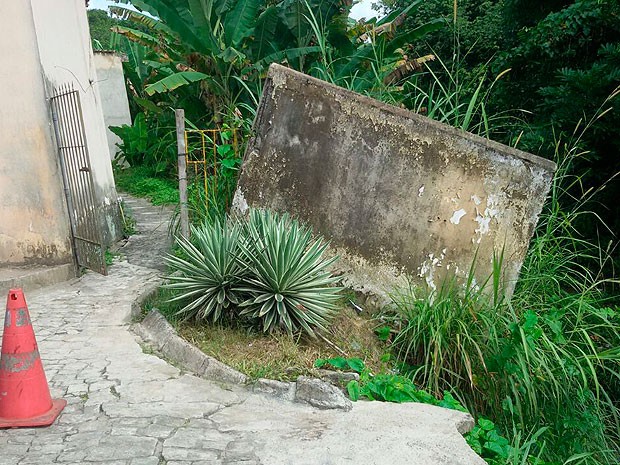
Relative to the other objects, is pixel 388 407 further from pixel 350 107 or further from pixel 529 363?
pixel 350 107

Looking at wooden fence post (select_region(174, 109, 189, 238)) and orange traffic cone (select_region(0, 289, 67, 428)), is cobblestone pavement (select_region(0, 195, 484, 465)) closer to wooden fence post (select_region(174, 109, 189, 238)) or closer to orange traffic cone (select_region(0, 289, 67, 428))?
orange traffic cone (select_region(0, 289, 67, 428))

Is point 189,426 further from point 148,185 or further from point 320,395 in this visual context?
point 148,185

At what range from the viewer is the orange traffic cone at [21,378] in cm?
351

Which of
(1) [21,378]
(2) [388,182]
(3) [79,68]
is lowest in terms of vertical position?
(1) [21,378]

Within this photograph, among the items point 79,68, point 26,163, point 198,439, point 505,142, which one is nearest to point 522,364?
point 198,439

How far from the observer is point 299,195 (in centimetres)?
574

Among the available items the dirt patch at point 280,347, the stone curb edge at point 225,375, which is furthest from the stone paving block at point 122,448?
the dirt patch at point 280,347

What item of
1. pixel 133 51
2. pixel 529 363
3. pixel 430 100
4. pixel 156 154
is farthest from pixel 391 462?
pixel 133 51

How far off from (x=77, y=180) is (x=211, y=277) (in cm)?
274

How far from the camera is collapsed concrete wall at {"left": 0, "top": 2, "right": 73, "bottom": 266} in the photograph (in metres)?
5.99

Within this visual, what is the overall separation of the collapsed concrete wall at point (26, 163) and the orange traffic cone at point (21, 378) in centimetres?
299

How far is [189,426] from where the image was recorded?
11.6 ft

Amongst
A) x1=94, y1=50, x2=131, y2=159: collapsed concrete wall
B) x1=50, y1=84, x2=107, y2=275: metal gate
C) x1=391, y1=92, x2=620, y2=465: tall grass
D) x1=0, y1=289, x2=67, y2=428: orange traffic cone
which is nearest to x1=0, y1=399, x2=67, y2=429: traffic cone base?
x1=0, y1=289, x2=67, y2=428: orange traffic cone

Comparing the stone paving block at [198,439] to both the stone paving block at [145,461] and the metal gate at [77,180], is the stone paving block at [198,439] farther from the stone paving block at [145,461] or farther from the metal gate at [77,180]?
the metal gate at [77,180]
